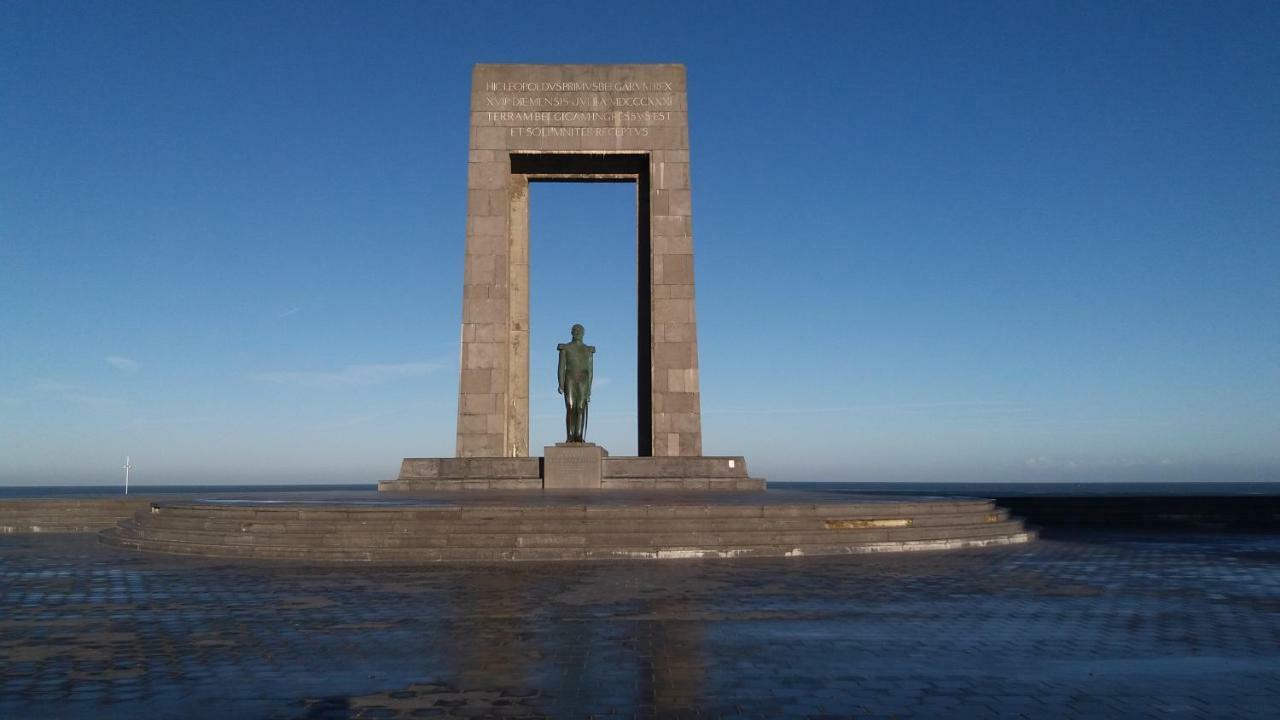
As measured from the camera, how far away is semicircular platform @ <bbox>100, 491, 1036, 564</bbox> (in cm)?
1218

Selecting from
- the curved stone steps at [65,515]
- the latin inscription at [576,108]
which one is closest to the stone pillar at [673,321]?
the latin inscription at [576,108]

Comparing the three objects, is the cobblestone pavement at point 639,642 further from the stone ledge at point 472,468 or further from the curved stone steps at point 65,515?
the stone ledge at point 472,468

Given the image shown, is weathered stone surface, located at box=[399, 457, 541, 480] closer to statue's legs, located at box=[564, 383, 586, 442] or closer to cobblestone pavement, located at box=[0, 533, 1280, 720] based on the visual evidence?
statue's legs, located at box=[564, 383, 586, 442]

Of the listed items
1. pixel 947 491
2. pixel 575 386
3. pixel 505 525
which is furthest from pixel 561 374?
pixel 947 491

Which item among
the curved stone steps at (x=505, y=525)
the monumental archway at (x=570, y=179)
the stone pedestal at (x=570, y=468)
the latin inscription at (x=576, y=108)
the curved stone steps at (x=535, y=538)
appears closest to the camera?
the curved stone steps at (x=535, y=538)

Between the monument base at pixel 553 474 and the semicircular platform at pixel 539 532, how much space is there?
30.7ft

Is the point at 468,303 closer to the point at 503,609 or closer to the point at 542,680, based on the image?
the point at 503,609

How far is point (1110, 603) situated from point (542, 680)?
6.10 m

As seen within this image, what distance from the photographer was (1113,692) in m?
5.14

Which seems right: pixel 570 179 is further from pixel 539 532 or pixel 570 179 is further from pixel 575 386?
pixel 539 532

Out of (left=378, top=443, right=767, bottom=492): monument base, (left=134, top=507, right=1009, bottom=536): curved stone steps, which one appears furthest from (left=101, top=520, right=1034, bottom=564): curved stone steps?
(left=378, top=443, right=767, bottom=492): monument base

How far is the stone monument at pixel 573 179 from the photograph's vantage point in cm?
2709

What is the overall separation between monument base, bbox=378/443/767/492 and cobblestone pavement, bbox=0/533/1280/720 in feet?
39.1

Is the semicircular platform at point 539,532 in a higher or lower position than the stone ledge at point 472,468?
lower
